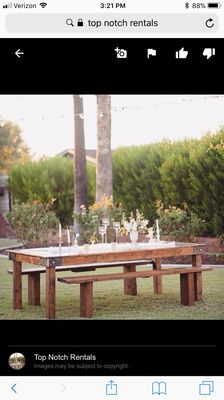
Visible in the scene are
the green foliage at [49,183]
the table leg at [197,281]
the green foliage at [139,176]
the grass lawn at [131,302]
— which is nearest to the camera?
the grass lawn at [131,302]

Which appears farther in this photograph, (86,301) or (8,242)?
(8,242)

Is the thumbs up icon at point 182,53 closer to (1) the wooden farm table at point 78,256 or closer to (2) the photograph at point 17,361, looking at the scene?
(2) the photograph at point 17,361

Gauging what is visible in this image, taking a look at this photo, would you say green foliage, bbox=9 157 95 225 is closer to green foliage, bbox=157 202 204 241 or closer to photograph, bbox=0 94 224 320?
photograph, bbox=0 94 224 320

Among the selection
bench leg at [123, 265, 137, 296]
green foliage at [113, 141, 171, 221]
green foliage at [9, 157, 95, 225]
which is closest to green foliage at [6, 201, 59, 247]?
green foliage at [9, 157, 95, 225]

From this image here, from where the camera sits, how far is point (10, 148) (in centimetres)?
1033

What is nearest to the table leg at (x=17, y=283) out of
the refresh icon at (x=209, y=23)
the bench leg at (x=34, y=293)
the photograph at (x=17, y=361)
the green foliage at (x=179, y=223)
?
the bench leg at (x=34, y=293)

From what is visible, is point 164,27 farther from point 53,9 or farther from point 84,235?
point 84,235

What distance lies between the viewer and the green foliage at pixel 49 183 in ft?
39.0

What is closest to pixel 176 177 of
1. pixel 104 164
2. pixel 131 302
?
pixel 104 164

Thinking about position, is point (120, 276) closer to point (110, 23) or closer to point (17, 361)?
point (17, 361)

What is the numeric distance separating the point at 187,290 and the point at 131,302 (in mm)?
584
